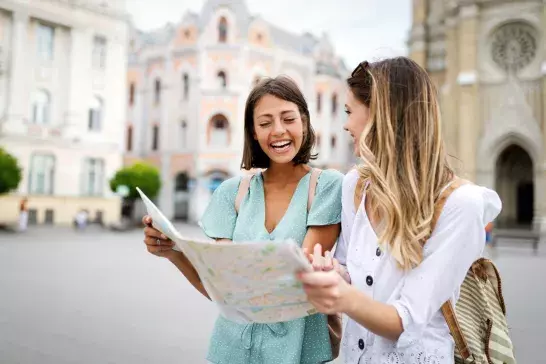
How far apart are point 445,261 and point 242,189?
103cm

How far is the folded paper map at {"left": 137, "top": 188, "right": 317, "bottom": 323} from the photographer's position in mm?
1269

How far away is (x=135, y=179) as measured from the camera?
26578mm

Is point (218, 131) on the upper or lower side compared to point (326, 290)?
upper

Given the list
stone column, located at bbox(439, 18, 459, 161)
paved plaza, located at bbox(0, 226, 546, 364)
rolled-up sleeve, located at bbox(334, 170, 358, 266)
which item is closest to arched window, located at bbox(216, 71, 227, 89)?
stone column, located at bbox(439, 18, 459, 161)

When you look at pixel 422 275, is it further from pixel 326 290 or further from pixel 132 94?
pixel 132 94

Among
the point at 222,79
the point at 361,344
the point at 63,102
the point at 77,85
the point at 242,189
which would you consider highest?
the point at 222,79

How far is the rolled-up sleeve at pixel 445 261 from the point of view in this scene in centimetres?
152

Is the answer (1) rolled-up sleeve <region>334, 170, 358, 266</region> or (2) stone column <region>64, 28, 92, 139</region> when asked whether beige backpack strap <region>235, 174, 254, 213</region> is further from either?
(2) stone column <region>64, 28, 92, 139</region>

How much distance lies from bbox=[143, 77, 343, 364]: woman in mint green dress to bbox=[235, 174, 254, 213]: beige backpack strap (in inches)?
0.4

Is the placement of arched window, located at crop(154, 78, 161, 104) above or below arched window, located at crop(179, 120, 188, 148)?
above

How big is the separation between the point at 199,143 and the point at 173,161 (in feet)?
9.05

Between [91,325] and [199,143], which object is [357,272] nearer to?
[91,325]

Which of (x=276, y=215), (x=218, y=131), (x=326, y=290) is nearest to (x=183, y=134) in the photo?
(x=218, y=131)

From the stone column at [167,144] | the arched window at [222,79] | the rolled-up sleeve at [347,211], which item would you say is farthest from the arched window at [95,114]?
the rolled-up sleeve at [347,211]
